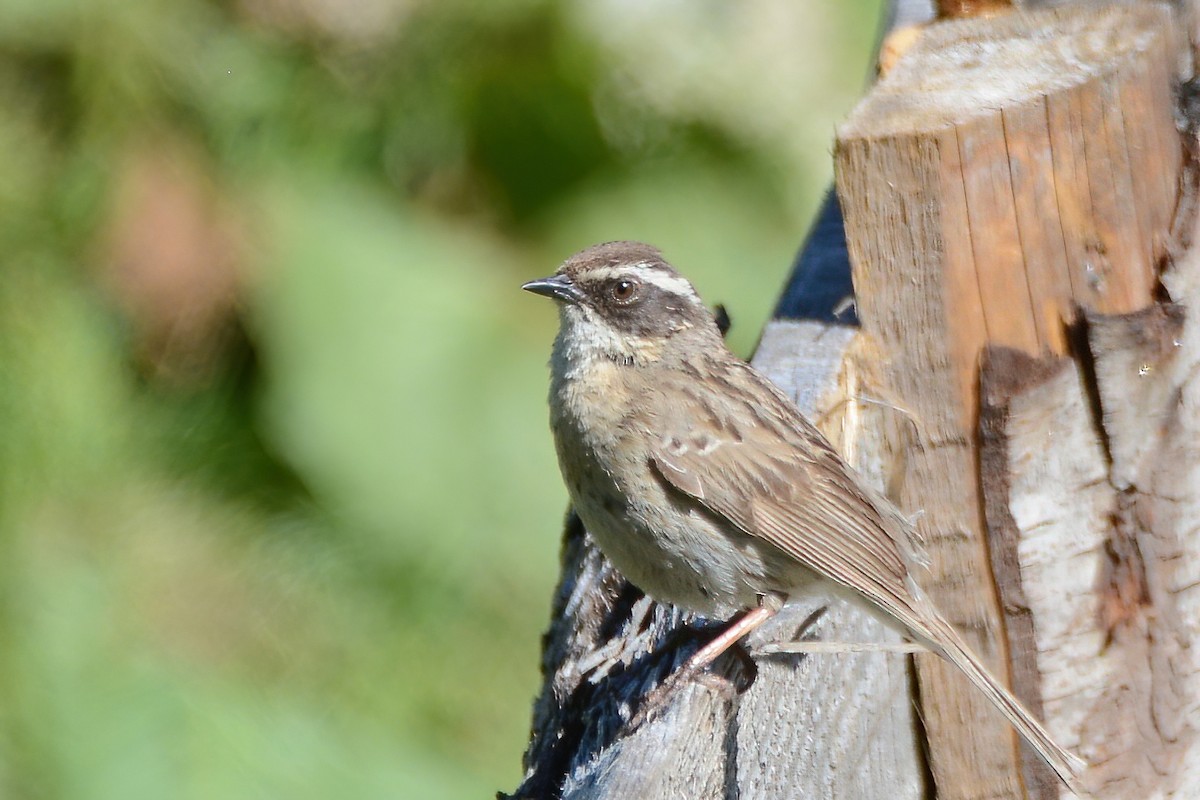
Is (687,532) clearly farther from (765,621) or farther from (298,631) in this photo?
(298,631)

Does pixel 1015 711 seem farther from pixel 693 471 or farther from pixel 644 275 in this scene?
pixel 644 275

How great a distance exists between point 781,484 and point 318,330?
3296mm

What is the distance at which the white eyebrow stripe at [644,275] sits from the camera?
3754mm

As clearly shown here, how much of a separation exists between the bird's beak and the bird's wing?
36 centimetres

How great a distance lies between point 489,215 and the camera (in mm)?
6809

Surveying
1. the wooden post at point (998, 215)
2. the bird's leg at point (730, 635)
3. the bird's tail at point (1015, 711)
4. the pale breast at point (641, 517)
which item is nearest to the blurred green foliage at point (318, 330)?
the pale breast at point (641, 517)

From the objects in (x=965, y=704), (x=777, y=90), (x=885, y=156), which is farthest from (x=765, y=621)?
(x=777, y=90)

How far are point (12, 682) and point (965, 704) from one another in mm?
3482

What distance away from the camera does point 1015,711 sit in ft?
9.52

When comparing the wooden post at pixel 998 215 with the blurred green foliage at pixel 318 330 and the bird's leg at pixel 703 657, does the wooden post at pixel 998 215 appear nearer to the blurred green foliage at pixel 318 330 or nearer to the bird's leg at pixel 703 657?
the bird's leg at pixel 703 657

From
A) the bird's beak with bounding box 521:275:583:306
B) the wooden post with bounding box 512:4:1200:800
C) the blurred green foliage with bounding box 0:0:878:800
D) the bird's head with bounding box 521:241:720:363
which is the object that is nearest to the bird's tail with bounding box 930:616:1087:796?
the wooden post with bounding box 512:4:1200:800

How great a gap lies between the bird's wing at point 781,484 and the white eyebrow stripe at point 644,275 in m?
0.30

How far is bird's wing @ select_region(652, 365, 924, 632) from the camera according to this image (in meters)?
3.36

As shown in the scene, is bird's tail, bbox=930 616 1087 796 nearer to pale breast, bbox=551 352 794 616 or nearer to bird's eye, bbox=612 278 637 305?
pale breast, bbox=551 352 794 616
